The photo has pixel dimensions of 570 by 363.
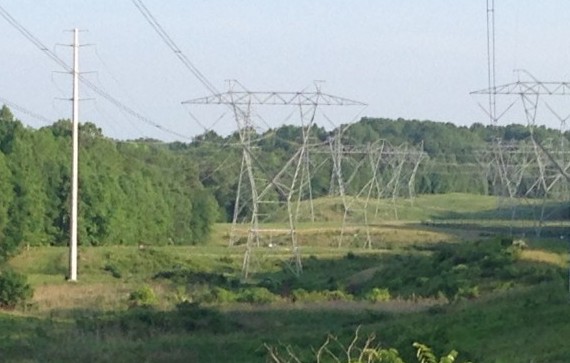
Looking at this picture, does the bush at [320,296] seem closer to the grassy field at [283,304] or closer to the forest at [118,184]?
the grassy field at [283,304]

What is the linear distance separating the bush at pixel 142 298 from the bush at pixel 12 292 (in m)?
3.33

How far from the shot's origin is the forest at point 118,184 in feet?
231

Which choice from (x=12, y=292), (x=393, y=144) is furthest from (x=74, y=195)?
(x=393, y=144)

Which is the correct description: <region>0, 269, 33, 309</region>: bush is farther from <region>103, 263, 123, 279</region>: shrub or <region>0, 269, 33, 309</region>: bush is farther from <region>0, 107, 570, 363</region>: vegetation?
<region>103, 263, 123, 279</region>: shrub

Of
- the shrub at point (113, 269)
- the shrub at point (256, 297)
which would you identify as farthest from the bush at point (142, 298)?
the shrub at point (113, 269)

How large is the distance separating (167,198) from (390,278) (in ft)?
156

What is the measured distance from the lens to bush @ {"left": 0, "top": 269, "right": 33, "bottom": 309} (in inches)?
1732

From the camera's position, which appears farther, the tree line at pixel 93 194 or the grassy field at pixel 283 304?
the tree line at pixel 93 194

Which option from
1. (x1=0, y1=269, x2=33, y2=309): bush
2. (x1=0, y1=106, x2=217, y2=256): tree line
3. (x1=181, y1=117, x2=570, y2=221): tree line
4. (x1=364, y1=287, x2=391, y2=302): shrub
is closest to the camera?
(x1=364, y1=287, x2=391, y2=302): shrub

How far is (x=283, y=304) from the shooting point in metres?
40.9

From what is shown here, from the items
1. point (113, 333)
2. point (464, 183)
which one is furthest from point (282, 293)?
point (464, 183)

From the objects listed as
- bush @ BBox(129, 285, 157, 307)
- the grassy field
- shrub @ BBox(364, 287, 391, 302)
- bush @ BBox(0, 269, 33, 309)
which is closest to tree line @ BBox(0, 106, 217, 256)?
the grassy field

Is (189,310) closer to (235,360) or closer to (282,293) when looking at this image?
(235,360)

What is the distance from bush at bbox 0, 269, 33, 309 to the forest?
15.7m
